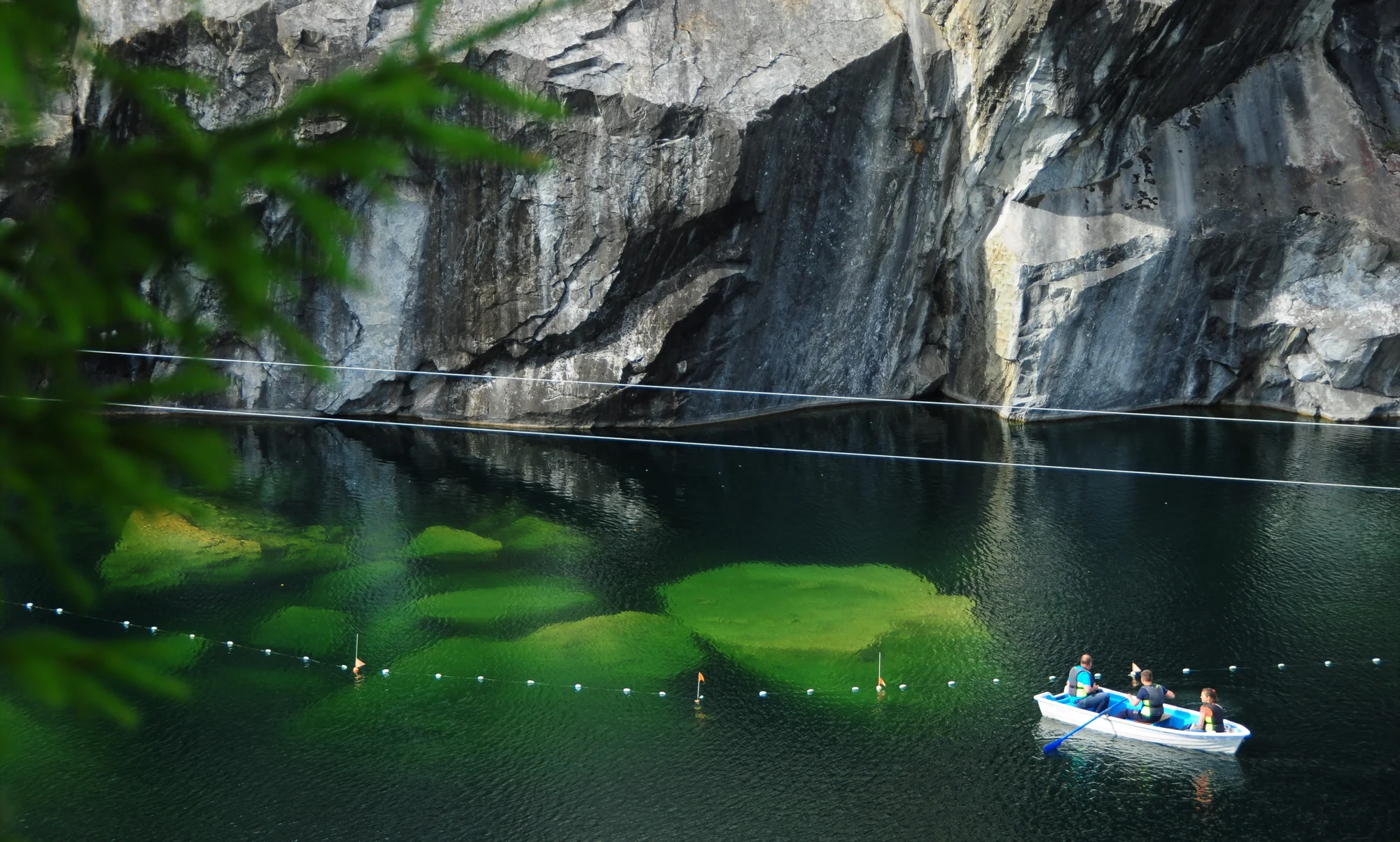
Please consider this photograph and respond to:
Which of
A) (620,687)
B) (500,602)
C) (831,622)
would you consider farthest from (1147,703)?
(500,602)

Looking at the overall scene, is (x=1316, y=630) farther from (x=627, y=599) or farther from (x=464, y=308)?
(x=464, y=308)

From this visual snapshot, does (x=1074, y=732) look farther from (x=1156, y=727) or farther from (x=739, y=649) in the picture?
(x=739, y=649)

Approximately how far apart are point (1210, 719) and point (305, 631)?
13101 mm

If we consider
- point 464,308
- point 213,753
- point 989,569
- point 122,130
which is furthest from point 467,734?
point 122,130

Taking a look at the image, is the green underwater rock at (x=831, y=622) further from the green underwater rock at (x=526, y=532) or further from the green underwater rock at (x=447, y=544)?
the green underwater rock at (x=447, y=544)

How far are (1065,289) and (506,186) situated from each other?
14.9 m

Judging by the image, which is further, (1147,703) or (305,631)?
(305,631)

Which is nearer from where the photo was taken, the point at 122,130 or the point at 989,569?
the point at 989,569

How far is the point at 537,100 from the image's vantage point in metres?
3.32

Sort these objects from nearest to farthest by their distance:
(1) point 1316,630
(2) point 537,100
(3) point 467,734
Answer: (2) point 537,100 < (3) point 467,734 < (1) point 1316,630

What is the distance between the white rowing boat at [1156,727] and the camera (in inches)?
592

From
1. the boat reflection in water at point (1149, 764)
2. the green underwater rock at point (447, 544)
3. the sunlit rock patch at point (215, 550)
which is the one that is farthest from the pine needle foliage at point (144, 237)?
the green underwater rock at point (447, 544)


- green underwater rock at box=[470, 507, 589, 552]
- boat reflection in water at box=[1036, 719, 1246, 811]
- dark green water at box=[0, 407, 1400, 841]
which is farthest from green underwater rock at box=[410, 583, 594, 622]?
boat reflection in water at box=[1036, 719, 1246, 811]

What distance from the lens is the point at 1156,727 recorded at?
1534 cm
